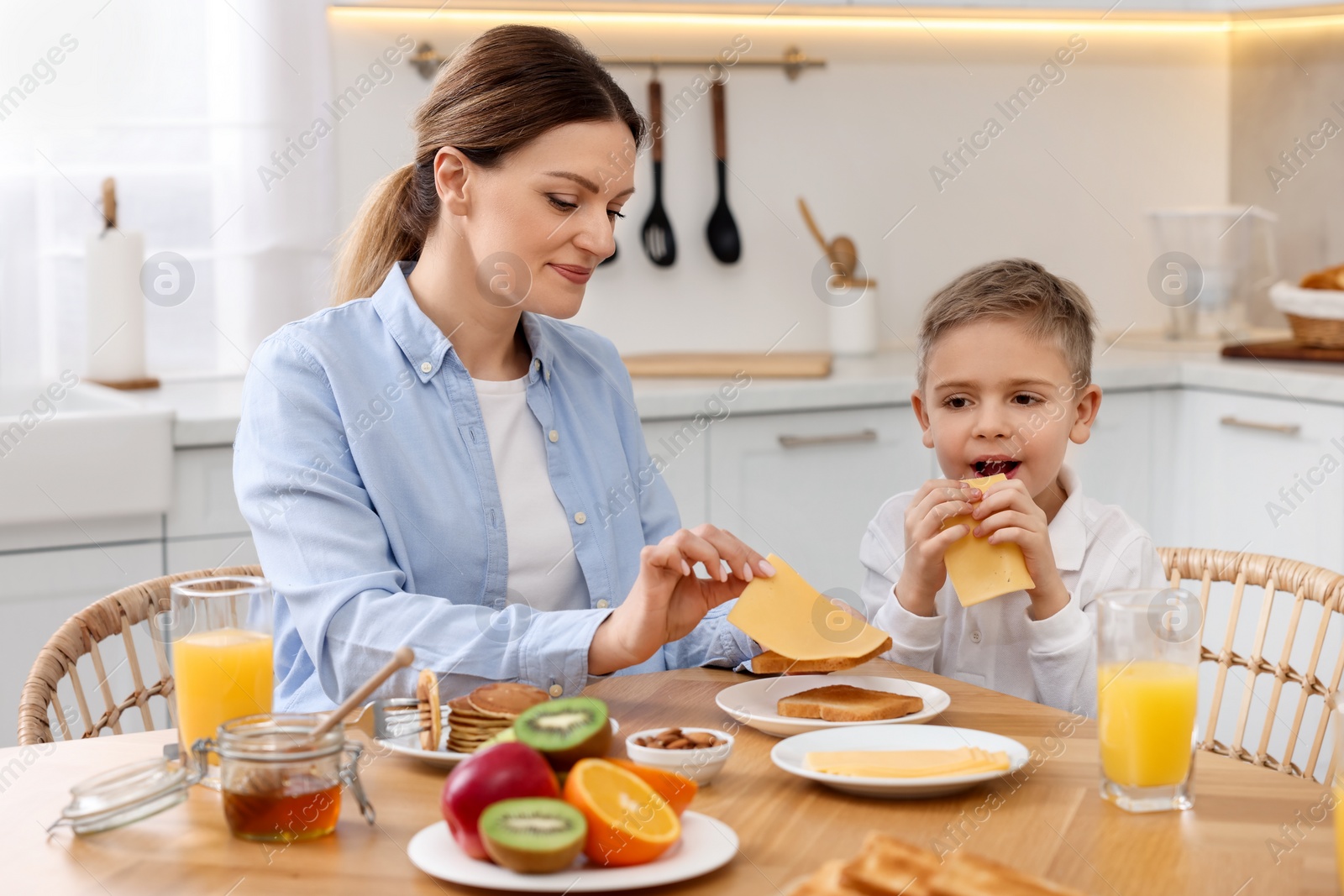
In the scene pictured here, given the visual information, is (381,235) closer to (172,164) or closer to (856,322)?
(172,164)

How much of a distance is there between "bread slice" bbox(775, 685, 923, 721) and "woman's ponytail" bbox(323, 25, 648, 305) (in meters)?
0.69

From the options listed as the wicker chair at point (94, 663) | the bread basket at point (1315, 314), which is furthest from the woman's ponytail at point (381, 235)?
the bread basket at point (1315, 314)

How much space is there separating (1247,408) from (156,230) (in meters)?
2.15

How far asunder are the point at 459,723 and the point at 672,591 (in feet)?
0.87

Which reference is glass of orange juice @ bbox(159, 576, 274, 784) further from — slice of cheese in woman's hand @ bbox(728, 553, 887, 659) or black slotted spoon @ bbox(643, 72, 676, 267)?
black slotted spoon @ bbox(643, 72, 676, 267)

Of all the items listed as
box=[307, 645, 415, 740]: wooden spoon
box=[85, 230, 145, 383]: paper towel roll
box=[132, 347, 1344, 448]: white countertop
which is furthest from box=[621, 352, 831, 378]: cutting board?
box=[307, 645, 415, 740]: wooden spoon

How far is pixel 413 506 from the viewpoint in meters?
1.43

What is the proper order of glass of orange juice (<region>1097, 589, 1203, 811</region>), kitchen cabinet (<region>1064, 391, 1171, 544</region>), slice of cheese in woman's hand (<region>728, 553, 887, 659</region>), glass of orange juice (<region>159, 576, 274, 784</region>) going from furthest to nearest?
1. kitchen cabinet (<region>1064, 391, 1171, 544</region>)
2. slice of cheese in woman's hand (<region>728, 553, 887, 659</region>)
3. glass of orange juice (<region>159, 576, 274, 784</region>)
4. glass of orange juice (<region>1097, 589, 1203, 811</region>)

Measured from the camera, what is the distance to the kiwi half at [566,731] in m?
0.86

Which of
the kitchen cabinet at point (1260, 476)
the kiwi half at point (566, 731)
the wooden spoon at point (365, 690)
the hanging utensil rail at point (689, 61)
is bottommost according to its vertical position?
the kitchen cabinet at point (1260, 476)

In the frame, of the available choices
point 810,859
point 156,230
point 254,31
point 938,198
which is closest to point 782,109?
point 938,198

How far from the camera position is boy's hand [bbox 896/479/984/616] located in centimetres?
129

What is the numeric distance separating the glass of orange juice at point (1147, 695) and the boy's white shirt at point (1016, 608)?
401 mm

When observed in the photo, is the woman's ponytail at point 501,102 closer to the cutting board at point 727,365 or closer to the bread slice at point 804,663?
the bread slice at point 804,663
